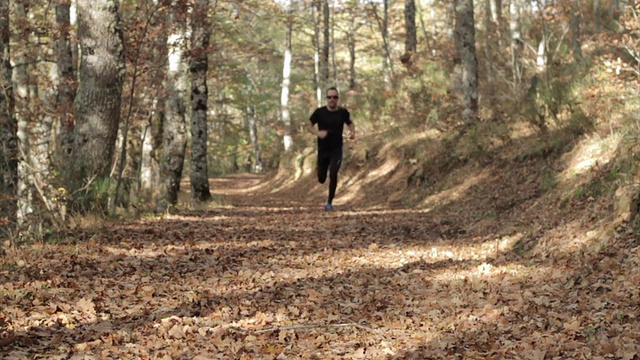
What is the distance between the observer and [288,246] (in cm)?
880

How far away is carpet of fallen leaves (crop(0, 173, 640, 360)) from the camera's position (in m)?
4.42

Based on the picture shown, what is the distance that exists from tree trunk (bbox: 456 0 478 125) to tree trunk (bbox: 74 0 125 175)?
8106mm

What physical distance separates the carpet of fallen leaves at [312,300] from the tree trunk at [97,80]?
4.70ft

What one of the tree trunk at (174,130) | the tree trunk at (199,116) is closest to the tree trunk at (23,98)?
the tree trunk at (174,130)

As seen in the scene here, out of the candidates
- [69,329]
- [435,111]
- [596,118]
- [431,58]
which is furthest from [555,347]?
[431,58]

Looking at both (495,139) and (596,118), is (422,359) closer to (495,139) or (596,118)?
(596,118)

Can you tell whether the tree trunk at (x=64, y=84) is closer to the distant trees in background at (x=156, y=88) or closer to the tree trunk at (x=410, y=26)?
the distant trees in background at (x=156, y=88)

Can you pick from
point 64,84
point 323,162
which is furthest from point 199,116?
point 323,162

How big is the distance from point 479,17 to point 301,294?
24.9 metres

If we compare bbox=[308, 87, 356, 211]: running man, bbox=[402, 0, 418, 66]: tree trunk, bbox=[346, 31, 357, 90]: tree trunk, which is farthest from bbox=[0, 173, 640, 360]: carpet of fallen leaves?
bbox=[346, 31, 357, 90]: tree trunk

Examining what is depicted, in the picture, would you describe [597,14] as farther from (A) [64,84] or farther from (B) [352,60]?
(B) [352,60]

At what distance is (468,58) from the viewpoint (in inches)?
585

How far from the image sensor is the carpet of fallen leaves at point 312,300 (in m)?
4.42

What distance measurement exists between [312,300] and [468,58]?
34.2ft
